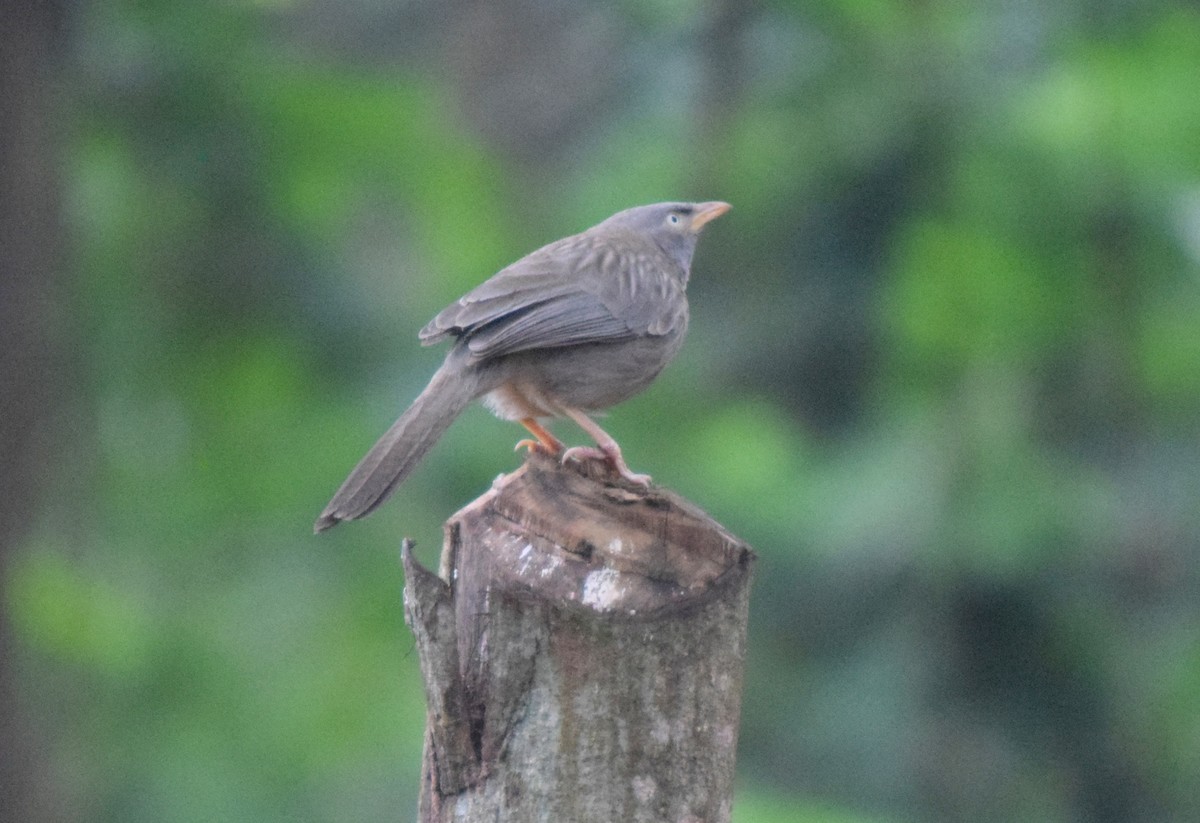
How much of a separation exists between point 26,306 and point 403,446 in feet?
11.2

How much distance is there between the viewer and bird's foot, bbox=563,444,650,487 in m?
4.14

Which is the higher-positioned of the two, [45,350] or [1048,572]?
[45,350]

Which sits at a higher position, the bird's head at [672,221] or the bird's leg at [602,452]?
the bird's head at [672,221]

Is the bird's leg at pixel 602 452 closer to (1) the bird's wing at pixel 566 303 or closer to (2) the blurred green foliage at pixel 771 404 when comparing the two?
(1) the bird's wing at pixel 566 303

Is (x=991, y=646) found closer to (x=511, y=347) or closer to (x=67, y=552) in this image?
(x=511, y=347)

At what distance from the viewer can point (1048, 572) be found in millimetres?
7699

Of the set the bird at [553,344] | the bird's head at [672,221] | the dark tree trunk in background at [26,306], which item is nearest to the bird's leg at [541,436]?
the bird at [553,344]

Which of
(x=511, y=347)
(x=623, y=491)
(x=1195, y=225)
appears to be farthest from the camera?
(x=1195, y=225)

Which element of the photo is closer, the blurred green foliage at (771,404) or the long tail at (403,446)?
the long tail at (403,446)

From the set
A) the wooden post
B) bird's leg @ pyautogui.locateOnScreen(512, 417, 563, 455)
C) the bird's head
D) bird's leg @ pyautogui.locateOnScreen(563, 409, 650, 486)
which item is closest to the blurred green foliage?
the bird's head

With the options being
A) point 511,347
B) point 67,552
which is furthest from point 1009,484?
point 67,552

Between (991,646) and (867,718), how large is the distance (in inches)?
30.0

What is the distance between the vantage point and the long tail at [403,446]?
14.3 ft

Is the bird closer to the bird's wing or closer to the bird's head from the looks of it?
the bird's wing
